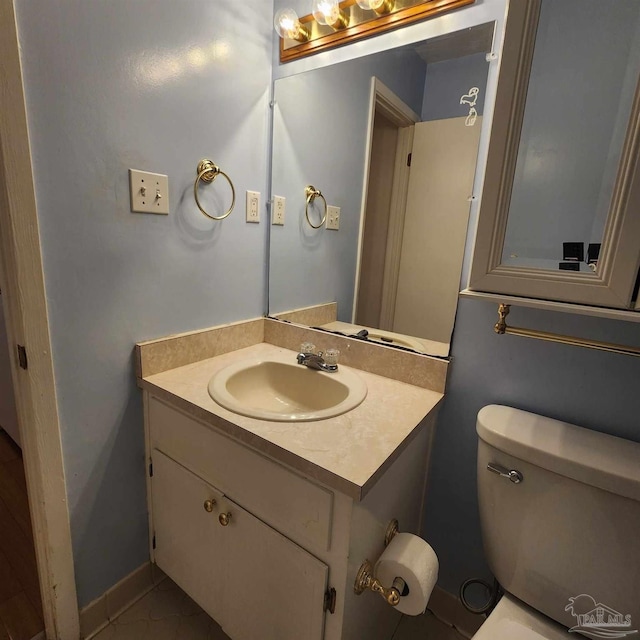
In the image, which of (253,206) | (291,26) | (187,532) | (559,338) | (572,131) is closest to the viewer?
(572,131)

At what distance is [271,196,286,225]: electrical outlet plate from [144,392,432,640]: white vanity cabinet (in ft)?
2.53

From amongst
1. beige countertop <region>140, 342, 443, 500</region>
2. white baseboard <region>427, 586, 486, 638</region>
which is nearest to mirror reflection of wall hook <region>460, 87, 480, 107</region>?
beige countertop <region>140, 342, 443, 500</region>

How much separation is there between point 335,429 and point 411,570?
329 millimetres

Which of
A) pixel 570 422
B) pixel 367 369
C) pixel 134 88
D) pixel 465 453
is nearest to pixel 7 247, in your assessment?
pixel 134 88

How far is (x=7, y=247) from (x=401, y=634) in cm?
153

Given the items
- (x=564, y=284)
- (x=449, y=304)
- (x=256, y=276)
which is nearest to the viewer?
(x=564, y=284)

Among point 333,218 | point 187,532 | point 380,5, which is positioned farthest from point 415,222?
point 187,532

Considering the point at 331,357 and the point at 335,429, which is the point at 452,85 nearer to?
the point at 331,357

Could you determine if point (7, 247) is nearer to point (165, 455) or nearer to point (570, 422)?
point (165, 455)

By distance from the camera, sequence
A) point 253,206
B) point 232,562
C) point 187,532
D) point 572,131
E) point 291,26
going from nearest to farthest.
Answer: point 572,131
point 232,562
point 187,532
point 291,26
point 253,206

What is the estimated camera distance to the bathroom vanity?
0.73m

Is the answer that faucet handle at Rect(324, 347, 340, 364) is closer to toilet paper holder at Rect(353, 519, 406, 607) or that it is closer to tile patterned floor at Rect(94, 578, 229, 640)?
toilet paper holder at Rect(353, 519, 406, 607)

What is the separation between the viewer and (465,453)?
106 cm

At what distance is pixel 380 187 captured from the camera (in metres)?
1.16
